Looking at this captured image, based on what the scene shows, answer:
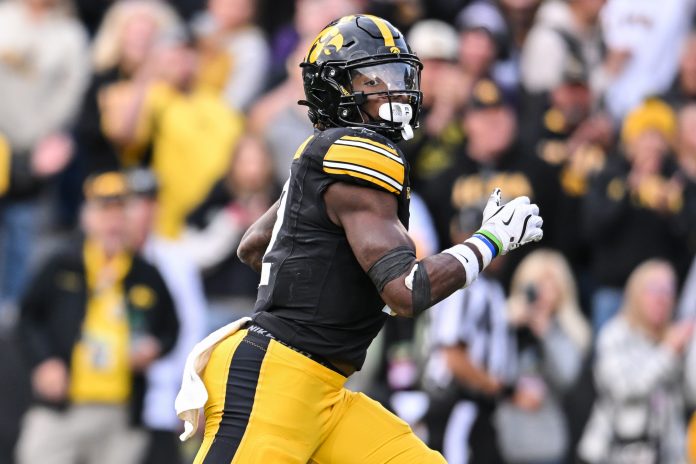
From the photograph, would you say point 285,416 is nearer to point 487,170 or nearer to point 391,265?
point 391,265

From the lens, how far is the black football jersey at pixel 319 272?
4926mm

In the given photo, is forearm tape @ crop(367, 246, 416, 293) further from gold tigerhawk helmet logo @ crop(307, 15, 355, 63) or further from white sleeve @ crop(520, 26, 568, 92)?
white sleeve @ crop(520, 26, 568, 92)

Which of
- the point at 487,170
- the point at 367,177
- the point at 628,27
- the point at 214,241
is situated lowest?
the point at 214,241

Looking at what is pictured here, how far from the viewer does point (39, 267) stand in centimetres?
924

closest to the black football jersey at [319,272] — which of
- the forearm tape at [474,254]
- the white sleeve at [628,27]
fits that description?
the forearm tape at [474,254]

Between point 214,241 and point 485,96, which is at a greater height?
point 485,96

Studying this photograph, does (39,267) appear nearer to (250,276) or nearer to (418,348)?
(250,276)

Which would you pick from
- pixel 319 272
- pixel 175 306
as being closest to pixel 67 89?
pixel 175 306

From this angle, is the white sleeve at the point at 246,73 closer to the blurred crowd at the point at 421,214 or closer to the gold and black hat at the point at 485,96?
the blurred crowd at the point at 421,214

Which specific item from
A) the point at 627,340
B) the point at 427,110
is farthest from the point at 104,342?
the point at 627,340

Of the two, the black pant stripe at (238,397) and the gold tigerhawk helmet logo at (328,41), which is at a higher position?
the gold tigerhawk helmet logo at (328,41)

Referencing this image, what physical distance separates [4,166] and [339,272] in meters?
5.36

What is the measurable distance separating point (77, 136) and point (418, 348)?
9.33 ft

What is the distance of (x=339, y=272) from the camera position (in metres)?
4.95
